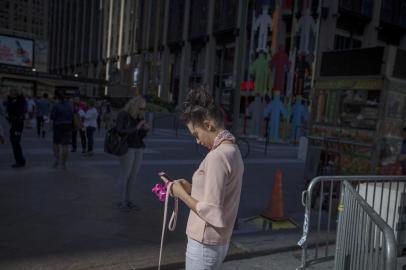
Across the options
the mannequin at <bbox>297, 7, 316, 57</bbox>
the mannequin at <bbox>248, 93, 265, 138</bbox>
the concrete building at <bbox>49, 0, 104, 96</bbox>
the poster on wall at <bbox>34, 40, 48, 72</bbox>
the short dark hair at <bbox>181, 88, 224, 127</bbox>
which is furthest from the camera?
the poster on wall at <bbox>34, 40, 48, 72</bbox>

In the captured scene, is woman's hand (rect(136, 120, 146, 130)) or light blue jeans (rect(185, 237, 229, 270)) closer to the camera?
light blue jeans (rect(185, 237, 229, 270))

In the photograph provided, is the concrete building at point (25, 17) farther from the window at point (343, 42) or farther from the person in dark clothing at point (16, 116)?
the person in dark clothing at point (16, 116)

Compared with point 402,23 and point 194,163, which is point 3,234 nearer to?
point 194,163

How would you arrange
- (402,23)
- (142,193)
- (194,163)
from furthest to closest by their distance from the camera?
1. (402,23)
2. (194,163)
3. (142,193)

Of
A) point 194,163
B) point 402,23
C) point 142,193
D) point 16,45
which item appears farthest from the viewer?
point 16,45

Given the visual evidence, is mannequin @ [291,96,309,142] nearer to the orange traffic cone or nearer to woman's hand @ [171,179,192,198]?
the orange traffic cone

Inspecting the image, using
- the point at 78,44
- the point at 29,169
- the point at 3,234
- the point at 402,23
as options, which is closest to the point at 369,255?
the point at 3,234

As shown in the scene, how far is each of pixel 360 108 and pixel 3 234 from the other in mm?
6305

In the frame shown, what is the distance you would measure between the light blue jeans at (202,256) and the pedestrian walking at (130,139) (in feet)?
12.1

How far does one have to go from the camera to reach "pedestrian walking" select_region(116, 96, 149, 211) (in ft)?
19.1

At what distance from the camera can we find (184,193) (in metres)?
2.27

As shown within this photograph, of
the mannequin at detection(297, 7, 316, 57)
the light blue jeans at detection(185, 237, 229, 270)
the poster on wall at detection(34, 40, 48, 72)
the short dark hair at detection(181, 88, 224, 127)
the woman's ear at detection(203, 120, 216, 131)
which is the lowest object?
the light blue jeans at detection(185, 237, 229, 270)

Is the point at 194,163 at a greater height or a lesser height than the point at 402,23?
lesser

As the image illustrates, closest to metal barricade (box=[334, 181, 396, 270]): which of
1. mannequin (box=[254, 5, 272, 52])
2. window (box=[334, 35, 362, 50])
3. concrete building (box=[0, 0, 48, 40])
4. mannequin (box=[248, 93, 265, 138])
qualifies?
mannequin (box=[248, 93, 265, 138])
